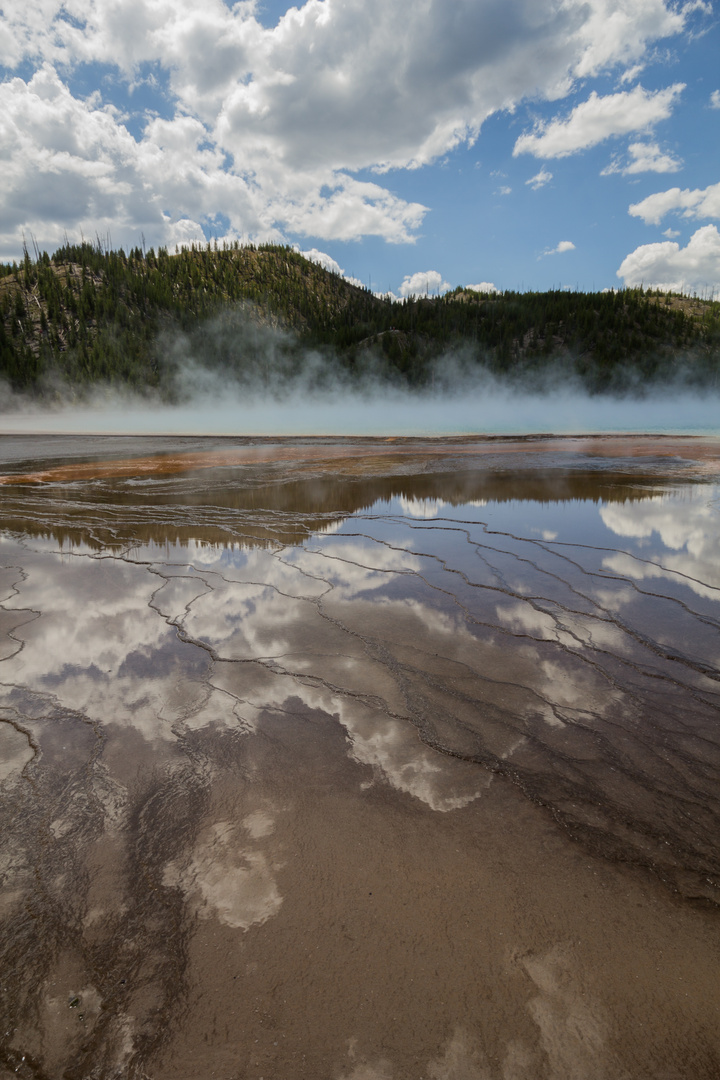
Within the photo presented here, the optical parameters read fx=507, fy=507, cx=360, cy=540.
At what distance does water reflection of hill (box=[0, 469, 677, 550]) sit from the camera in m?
8.48

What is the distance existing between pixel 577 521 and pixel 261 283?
13290cm

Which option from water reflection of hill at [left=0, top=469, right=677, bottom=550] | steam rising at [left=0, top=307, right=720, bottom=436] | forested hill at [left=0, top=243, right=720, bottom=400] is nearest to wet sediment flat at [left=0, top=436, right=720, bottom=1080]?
water reflection of hill at [left=0, top=469, right=677, bottom=550]

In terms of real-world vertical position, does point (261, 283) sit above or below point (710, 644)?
above

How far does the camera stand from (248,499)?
449 inches

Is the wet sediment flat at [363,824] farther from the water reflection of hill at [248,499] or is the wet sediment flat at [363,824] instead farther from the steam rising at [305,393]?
the steam rising at [305,393]

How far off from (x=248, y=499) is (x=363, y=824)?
9.50 meters

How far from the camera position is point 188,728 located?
130 inches

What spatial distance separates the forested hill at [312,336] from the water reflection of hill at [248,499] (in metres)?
63.9

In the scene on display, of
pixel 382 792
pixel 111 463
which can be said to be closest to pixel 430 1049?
pixel 382 792

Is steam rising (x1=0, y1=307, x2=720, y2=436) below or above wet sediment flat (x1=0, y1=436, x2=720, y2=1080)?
above

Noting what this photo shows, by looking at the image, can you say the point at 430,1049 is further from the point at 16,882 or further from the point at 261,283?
the point at 261,283

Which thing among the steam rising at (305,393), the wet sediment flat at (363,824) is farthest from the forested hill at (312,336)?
the wet sediment flat at (363,824)

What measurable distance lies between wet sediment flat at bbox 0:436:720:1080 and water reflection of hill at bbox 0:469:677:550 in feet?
7.85

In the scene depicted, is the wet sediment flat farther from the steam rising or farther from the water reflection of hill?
the steam rising
